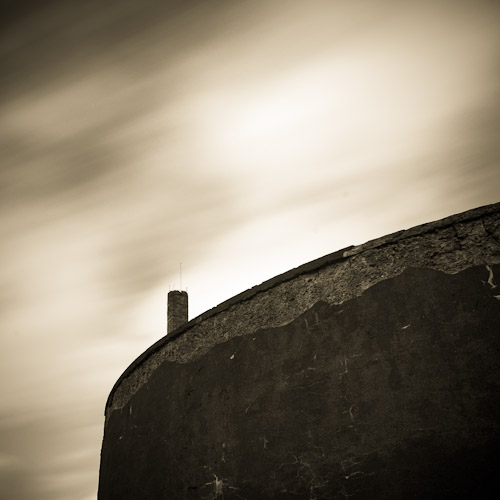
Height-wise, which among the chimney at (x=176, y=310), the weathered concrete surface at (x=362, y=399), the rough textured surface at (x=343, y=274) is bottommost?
the weathered concrete surface at (x=362, y=399)

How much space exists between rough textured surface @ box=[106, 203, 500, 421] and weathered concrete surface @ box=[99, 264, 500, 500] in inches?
0.8

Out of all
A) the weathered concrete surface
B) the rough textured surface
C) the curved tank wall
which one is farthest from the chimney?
the weathered concrete surface

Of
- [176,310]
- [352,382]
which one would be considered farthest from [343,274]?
[176,310]

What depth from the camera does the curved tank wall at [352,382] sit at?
3562 mm

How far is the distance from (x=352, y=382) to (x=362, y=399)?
0.15 metres

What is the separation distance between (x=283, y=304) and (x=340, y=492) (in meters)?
1.59

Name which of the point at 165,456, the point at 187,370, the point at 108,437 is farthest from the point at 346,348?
the point at 108,437

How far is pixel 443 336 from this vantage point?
12.4 ft

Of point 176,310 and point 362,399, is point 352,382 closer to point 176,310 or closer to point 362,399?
point 362,399

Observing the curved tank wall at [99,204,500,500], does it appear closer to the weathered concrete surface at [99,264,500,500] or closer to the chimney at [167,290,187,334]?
the weathered concrete surface at [99,264,500,500]

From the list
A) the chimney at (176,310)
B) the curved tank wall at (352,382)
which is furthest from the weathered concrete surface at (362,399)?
the chimney at (176,310)

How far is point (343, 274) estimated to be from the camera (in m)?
4.40

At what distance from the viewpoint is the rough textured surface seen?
3875 mm

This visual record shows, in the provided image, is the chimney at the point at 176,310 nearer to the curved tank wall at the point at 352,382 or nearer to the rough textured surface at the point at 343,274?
the rough textured surface at the point at 343,274
